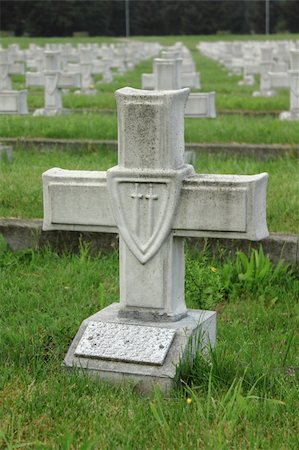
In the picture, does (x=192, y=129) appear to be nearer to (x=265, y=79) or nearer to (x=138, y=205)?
(x=138, y=205)

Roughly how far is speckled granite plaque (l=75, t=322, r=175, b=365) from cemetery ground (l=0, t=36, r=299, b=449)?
13 cm

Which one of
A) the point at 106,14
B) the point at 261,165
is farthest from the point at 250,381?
the point at 106,14

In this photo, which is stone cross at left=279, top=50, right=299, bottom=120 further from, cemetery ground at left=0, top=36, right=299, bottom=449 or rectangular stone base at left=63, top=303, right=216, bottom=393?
rectangular stone base at left=63, top=303, right=216, bottom=393

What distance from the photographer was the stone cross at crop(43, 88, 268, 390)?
4281 millimetres

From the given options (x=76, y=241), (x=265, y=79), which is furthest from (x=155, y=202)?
(x=265, y=79)

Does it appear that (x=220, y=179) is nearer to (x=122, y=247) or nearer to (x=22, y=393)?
(x=122, y=247)

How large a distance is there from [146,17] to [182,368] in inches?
3140

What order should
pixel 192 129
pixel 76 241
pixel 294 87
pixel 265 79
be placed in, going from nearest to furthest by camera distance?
1. pixel 76 241
2. pixel 192 129
3. pixel 294 87
4. pixel 265 79

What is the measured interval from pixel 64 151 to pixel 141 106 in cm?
620

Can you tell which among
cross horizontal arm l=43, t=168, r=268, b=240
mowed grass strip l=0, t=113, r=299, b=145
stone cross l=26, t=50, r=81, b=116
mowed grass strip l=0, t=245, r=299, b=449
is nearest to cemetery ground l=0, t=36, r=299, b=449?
mowed grass strip l=0, t=245, r=299, b=449

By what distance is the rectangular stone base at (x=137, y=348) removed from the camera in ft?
13.9

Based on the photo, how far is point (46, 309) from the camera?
5238 millimetres

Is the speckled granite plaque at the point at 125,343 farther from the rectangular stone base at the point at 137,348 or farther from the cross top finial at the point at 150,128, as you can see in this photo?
the cross top finial at the point at 150,128

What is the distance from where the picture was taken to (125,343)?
4348mm
